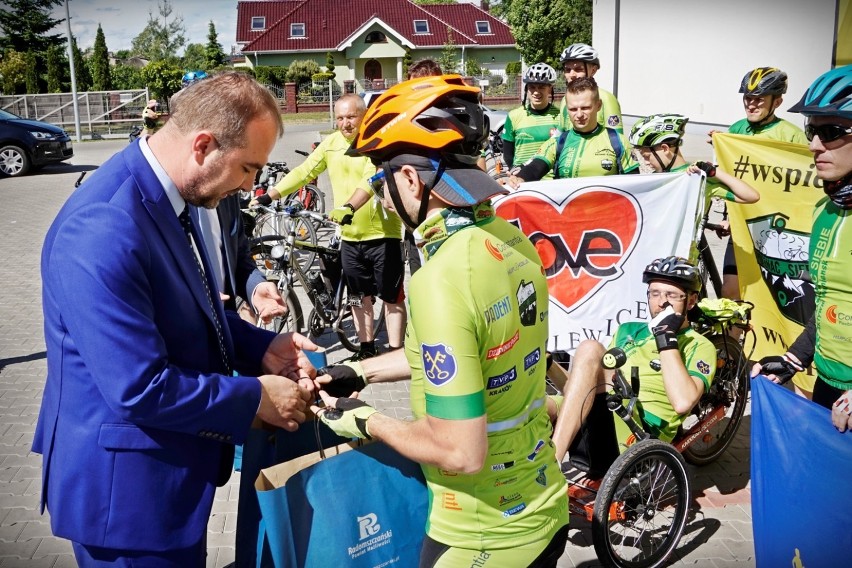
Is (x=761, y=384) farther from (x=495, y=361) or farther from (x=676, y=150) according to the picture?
(x=676, y=150)

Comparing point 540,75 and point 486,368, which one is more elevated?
point 540,75

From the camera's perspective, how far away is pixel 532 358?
2.28 metres

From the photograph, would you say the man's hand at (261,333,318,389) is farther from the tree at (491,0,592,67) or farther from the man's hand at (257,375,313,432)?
the tree at (491,0,592,67)

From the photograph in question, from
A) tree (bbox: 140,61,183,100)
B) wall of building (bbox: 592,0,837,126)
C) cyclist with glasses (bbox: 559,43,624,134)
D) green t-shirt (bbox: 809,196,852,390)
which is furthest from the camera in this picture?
tree (bbox: 140,61,183,100)

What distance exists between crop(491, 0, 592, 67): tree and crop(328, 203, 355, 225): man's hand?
1834 inches

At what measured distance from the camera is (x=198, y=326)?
7.39 feet

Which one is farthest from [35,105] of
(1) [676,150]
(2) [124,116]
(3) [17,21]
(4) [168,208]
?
(4) [168,208]

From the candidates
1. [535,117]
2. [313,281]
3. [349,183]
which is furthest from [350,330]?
[535,117]

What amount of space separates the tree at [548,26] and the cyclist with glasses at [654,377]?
48.4m

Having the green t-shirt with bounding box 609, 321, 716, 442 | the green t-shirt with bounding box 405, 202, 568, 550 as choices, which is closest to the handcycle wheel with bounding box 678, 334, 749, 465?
the green t-shirt with bounding box 609, 321, 716, 442

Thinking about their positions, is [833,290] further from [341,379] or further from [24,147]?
[24,147]

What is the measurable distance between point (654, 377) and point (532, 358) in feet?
8.35

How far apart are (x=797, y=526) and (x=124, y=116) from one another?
37268 mm

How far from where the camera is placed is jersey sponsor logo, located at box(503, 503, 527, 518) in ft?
7.22
